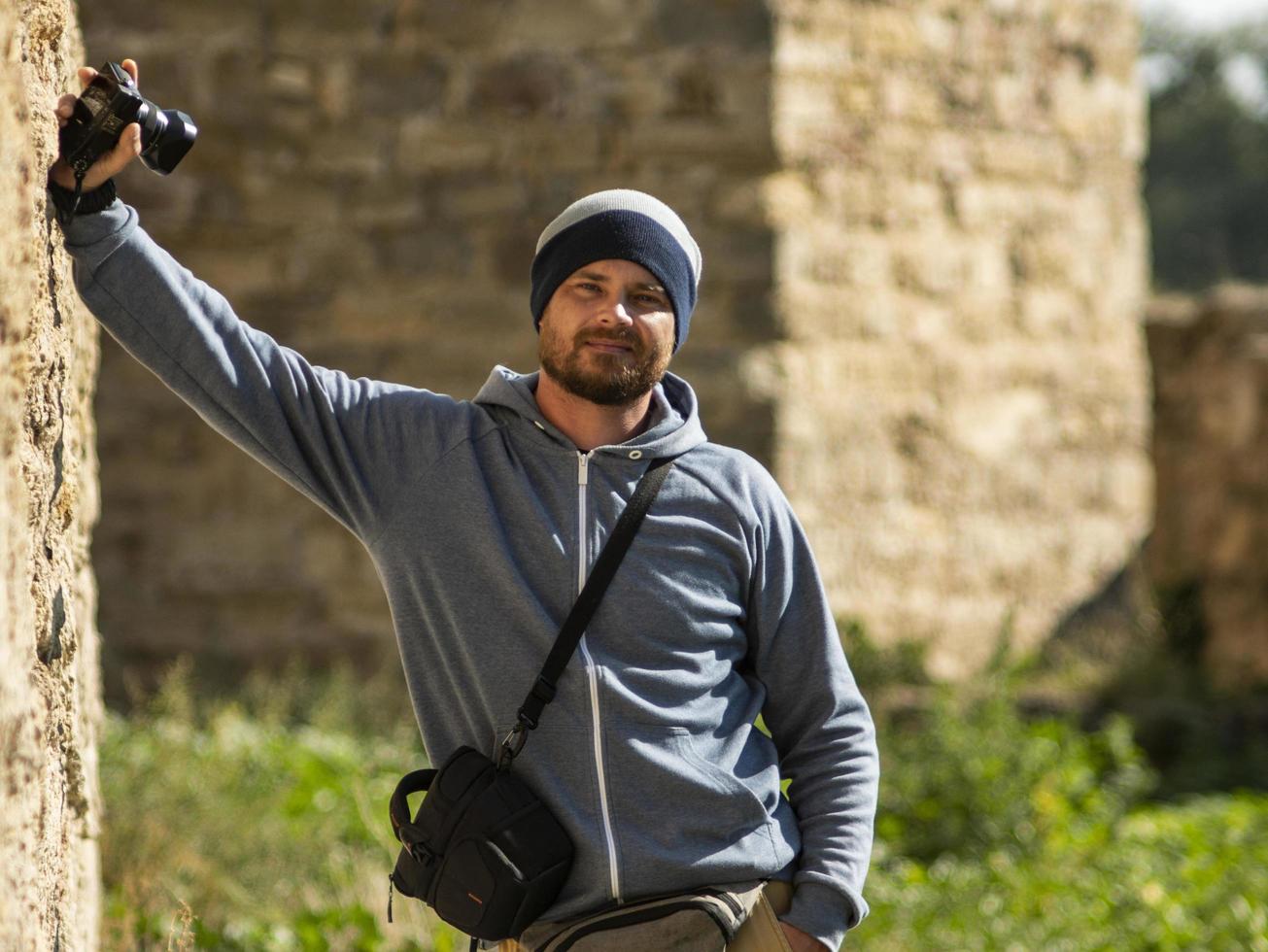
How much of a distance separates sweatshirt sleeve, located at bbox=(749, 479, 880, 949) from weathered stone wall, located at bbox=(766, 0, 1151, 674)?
13.2 ft

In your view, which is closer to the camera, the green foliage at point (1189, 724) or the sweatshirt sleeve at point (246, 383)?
the sweatshirt sleeve at point (246, 383)

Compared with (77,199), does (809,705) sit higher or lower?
lower

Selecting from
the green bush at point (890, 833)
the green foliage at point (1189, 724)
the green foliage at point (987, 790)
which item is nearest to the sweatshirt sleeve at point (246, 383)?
the green bush at point (890, 833)

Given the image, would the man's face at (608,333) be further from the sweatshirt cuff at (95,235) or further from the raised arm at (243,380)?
the sweatshirt cuff at (95,235)

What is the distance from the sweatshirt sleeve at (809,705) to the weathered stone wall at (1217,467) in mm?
5549

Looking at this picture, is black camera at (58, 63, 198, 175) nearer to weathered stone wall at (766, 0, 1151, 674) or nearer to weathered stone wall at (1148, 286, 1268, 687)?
weathered stone wall at (766, 0, 1151, 674)

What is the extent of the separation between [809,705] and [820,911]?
30cm

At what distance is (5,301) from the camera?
1656 millimetres

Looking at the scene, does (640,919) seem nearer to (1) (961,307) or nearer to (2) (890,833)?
(2) (890,833)

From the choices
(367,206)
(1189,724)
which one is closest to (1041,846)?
(1189,724)

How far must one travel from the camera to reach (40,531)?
206 centimetres

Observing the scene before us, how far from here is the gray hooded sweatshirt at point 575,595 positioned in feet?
7.02

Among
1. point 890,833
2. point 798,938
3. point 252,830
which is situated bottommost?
point 890,833

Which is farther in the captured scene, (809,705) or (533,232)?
(533,232)
